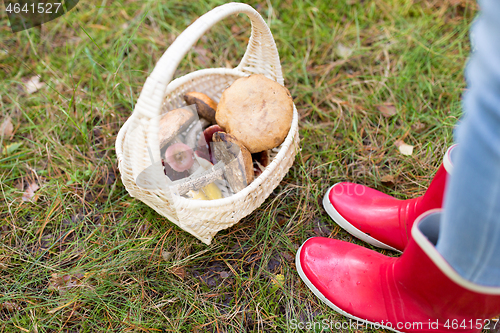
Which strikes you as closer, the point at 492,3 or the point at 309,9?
the point at 492,3

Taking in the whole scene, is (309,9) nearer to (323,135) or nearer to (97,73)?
(323,135)

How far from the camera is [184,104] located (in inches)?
79.0

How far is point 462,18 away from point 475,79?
2566 millimetres

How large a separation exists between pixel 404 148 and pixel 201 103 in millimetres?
1355

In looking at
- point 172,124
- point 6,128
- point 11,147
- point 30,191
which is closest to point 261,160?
point 172,124

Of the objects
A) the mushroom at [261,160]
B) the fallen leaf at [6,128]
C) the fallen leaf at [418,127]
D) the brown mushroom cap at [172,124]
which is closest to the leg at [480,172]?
the mushroom at [261,160]

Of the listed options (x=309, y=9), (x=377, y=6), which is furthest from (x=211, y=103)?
(x=377, y=6)

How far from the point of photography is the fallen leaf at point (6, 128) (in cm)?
217

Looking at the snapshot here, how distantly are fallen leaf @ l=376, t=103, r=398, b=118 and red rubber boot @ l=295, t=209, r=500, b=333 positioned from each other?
1.06m

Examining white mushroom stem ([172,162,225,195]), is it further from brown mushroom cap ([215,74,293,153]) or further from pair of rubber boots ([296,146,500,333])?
pair of rubber boots ([296,146,500,333])

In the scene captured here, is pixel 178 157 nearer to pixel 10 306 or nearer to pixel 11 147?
pixel 10 306

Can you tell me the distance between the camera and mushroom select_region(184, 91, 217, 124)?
1861 millimetres

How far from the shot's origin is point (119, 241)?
1775mm

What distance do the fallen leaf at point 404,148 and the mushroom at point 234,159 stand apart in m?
1.08
